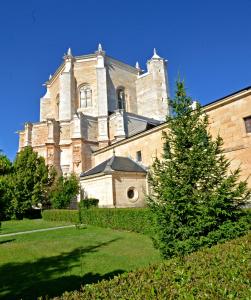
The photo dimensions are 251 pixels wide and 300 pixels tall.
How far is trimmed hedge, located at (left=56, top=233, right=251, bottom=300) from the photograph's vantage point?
116 inches

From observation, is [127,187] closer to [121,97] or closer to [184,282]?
[184,282]

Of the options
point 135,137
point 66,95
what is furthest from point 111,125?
point 66,95

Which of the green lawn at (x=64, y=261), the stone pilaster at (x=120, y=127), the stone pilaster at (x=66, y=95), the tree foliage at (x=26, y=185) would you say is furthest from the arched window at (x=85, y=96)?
the green lawn at (x=64, y=261)

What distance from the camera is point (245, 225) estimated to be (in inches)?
287

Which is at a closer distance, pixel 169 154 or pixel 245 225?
pixel 245 225

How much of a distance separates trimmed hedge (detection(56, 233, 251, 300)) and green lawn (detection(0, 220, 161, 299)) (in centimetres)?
272

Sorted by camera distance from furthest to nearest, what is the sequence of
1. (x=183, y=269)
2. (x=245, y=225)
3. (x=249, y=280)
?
(x=245, y=225) < (x=183, y=269) < (x=249, y=280)

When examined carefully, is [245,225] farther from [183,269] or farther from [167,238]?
[183,269]

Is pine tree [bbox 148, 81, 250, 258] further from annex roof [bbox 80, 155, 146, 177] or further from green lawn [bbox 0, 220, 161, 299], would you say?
annex roof [bbox 80, 155, 146, 177]

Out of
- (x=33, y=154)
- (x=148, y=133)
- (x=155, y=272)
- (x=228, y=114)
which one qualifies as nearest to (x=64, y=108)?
(x=33, y=154)

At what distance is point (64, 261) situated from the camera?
7898 millimetres

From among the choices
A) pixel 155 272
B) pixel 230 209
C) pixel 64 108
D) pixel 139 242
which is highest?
pixel 64 108

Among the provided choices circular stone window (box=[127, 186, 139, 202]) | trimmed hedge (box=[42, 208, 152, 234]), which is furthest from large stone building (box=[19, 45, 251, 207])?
trimmed hedge (box=[42, 208, 152, 234])

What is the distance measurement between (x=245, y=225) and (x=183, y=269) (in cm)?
452
